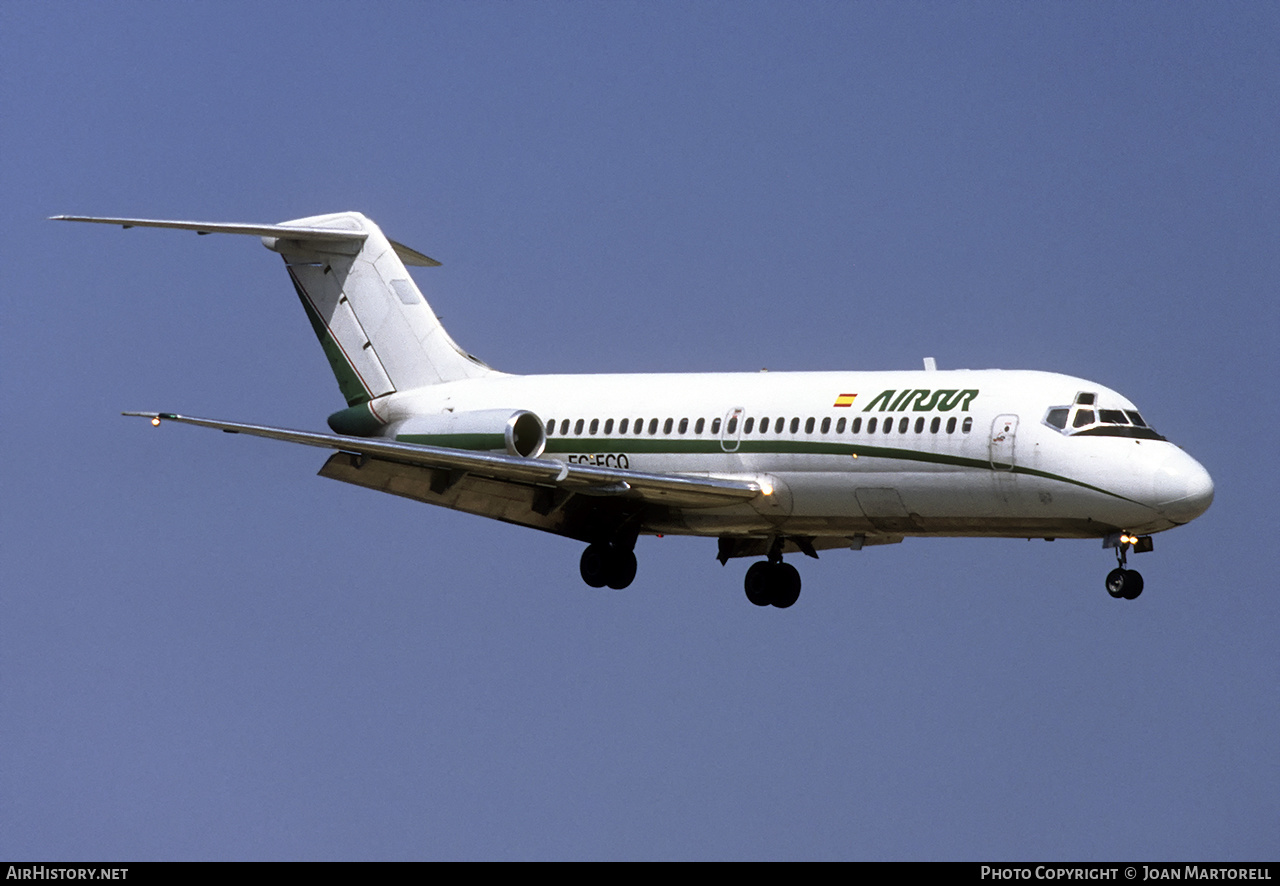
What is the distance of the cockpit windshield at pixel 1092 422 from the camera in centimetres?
3531

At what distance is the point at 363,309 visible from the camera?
44.4 meters

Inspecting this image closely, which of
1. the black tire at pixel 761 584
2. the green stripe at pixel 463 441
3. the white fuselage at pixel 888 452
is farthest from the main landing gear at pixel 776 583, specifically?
the green stripe at pixel 463 441

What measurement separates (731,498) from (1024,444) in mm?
5375

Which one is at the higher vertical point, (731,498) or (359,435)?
(359,435)

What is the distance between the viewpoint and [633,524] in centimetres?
4006

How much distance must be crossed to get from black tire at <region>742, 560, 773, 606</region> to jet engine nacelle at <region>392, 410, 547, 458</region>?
4934mm

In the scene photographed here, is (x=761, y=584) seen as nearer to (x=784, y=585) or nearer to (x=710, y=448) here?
(x=784, y=585)

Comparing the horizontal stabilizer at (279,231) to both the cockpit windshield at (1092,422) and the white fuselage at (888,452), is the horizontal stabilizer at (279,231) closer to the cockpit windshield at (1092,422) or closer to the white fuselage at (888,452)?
the white fuselage at (888,452)

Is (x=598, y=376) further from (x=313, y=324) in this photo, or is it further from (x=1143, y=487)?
(x=1143, y=487)

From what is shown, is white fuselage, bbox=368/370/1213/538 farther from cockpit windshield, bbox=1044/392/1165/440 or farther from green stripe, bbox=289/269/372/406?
green stripe, bbox=289/269/372/406

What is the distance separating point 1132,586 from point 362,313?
57.2ft

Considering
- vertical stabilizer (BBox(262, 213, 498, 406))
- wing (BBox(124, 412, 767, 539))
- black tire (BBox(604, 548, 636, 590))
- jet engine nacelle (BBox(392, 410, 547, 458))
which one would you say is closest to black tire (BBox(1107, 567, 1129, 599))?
wing (BBox(124, 412, 767, 539))

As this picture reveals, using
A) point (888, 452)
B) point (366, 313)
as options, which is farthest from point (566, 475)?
point (366, 313)
